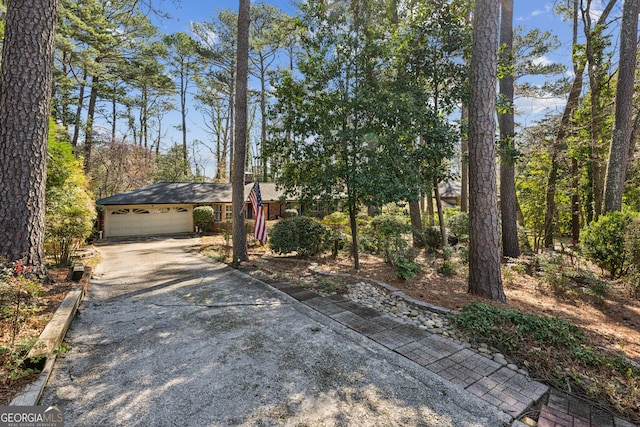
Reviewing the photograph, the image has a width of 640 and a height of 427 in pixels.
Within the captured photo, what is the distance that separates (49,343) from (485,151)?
6.34 metres

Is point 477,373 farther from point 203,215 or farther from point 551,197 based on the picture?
point 203,215

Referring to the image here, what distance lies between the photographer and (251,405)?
7.69 feet

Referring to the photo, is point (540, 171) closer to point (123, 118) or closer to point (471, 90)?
point (471, 90)

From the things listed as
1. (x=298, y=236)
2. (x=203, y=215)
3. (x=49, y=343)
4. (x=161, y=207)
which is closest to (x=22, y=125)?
(x=49, y=343)

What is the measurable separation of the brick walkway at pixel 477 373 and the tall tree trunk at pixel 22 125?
4379mm

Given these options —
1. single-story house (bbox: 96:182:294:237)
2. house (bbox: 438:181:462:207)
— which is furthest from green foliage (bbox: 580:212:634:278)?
house (bbox: 438:181:462:207)

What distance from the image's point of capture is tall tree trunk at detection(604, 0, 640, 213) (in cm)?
702

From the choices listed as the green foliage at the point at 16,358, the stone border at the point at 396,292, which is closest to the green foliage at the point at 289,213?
the stone border at the point at 396,292

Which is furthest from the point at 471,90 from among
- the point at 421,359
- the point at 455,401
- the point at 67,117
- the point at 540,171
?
the point at 67,117

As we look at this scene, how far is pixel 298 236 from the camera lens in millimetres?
8172

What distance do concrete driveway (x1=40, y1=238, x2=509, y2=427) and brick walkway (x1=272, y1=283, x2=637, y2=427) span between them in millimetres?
Result: 145

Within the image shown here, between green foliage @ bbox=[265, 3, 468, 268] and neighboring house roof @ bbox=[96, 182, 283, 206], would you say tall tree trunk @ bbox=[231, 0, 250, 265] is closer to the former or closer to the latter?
green foliage @ bbox=[265, 3, 468, 268]

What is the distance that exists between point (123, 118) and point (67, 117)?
622cm

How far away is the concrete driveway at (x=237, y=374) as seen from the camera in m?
2.24
